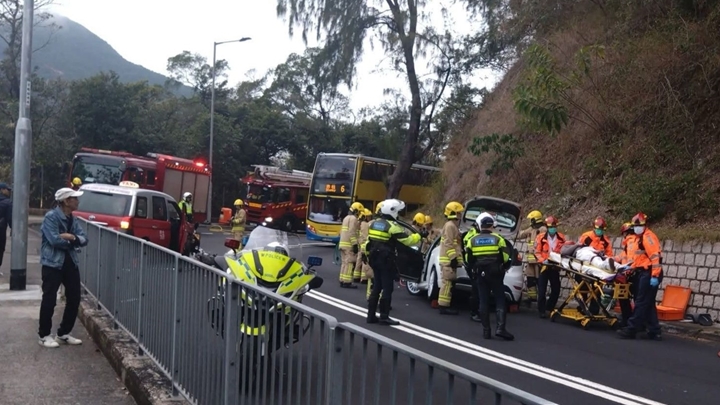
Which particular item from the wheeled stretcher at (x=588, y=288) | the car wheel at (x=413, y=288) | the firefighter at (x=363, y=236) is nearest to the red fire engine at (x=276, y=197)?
the firefighter at (x=363, y=236)

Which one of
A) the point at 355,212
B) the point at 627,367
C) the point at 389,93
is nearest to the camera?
the point at 627,367

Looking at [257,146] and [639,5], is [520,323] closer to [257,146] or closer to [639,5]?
[639,5]

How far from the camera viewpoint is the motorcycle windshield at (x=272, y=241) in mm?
7242

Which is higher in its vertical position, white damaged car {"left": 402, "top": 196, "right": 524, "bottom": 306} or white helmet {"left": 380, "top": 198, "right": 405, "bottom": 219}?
white helmet {"left": 380, "top": 198, "right": 405, "bottom": 219}

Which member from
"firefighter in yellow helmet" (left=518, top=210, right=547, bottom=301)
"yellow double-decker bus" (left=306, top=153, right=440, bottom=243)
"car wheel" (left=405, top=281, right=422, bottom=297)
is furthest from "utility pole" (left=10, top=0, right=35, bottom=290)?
"yellow double-decker bus" (left=306, top=153, right=440, bottom=243)

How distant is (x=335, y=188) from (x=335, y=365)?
24673 mm

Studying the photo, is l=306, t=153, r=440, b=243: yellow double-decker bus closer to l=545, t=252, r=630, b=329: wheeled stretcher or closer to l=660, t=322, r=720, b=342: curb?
l=545, t=252, r=630, b=329: wheeled stretcher

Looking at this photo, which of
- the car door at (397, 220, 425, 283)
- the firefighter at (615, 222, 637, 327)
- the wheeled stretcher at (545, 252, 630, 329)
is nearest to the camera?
the firefighter at (615, 222, 637, 327)

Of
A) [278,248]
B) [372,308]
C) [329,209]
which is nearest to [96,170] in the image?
[329,209]

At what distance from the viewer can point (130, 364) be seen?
6.45 m

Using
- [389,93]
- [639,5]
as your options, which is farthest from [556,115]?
[389,93]

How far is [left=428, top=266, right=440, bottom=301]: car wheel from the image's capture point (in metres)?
13.1

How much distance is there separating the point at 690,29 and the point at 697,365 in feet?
33.1

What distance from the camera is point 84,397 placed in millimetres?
6117
